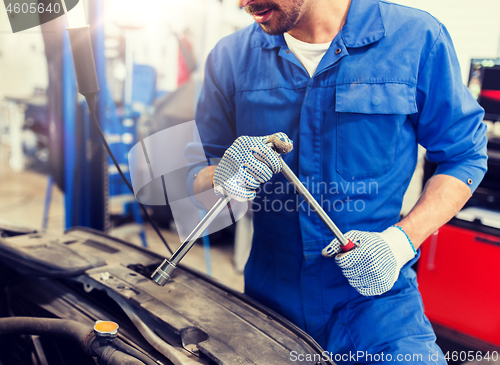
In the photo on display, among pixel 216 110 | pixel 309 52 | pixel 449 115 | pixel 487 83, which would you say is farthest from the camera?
pixel 487 83

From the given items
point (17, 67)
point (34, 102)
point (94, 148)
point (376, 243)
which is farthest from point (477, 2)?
point (17, 67)

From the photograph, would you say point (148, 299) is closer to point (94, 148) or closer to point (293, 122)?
point (293, 122)

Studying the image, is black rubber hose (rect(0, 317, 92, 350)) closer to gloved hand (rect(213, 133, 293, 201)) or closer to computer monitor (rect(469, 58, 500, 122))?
gloved hand (rect(213, 133, 293, 201))

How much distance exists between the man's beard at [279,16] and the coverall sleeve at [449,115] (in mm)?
329

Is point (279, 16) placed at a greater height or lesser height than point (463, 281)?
greater

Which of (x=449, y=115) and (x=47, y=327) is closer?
(x=47, y=327)

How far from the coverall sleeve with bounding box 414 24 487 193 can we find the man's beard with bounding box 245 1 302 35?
329 millimetres

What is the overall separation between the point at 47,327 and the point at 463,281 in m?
1.49

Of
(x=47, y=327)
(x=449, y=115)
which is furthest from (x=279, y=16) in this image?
(x=47, y=327)

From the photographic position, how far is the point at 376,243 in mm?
819

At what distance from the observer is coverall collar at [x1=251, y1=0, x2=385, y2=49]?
93 centimetres

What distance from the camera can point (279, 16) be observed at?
92 centimetres

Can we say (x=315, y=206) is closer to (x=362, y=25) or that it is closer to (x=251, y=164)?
(x=251, y=164)

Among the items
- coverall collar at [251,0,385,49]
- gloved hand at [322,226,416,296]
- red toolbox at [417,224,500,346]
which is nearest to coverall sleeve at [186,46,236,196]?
coverall collar at [251,0,385,49]
